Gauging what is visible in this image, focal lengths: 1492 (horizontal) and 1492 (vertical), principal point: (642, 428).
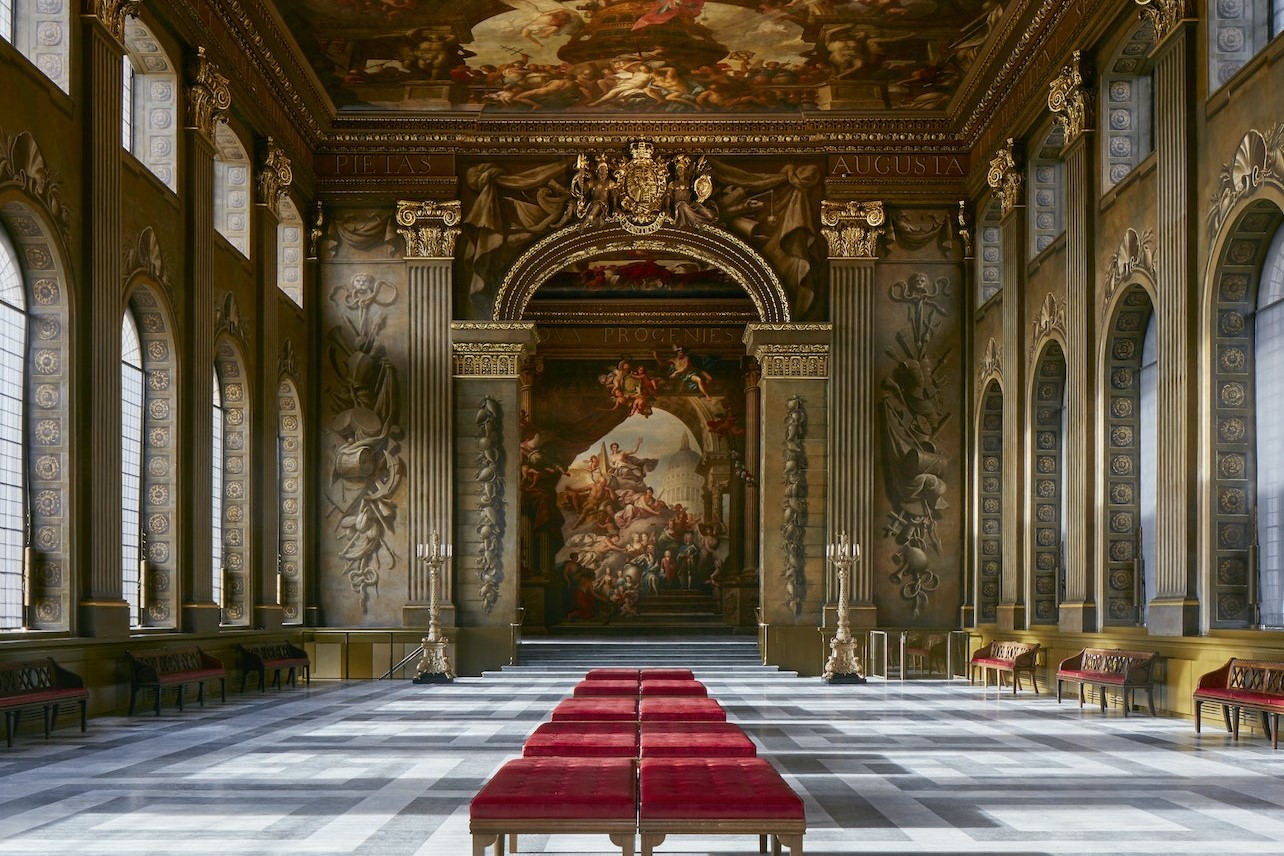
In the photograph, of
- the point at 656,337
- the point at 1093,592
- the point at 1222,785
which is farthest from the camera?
the point at 656,337

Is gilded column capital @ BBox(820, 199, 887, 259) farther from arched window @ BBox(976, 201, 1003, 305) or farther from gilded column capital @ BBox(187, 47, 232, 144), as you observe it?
gilded column capital @ BBox(187, 47, 232, 144)

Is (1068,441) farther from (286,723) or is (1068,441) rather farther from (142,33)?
(142,33)

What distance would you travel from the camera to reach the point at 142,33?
20.4m

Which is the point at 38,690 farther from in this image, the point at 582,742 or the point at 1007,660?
the point at 1007,660

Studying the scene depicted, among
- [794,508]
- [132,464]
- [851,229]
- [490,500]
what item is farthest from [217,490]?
[851,229]

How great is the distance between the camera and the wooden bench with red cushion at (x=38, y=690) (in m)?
14.5

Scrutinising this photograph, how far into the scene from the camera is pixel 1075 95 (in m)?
22.0

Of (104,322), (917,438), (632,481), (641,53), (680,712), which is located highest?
(641,53)

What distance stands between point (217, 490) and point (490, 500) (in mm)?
5886

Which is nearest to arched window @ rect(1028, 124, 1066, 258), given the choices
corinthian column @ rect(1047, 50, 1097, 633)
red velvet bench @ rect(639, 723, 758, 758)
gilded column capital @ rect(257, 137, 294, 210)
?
corinthian column @ rect(1047, 50, 1097, 633)

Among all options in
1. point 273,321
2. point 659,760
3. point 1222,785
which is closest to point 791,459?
point 273,321

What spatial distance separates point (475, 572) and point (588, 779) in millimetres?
21383

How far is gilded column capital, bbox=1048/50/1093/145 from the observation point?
21906 mm

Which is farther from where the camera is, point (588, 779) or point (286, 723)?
point (286, 723)
